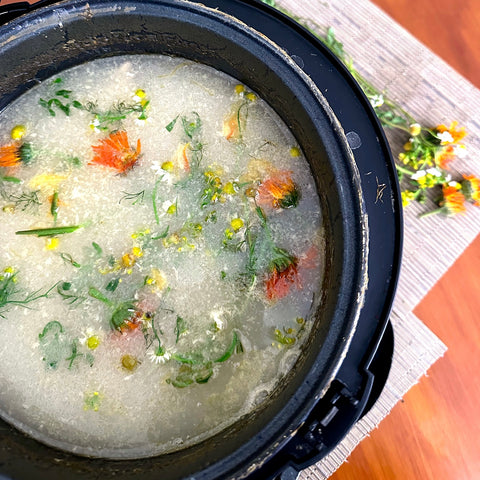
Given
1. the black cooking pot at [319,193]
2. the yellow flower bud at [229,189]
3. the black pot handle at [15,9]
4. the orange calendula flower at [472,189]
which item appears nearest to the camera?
the black cooking pot at [319,193]

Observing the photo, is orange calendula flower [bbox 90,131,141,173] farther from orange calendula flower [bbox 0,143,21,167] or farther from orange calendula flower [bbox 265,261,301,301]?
orange calendula flower [bbox 265,261,301,301]

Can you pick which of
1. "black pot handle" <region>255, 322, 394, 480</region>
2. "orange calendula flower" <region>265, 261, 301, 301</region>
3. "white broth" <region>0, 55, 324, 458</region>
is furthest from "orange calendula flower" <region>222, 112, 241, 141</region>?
"black pot handle" <region>255, 322, 394, 480</region>

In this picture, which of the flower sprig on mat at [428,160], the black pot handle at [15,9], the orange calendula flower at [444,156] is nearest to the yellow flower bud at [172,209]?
the black pot handle at [15,9]

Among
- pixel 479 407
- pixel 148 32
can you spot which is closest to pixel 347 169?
pixel 148 32

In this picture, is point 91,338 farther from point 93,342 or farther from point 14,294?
point 14,294

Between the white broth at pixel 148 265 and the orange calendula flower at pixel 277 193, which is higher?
the orange calendula flower at pixel 277 193

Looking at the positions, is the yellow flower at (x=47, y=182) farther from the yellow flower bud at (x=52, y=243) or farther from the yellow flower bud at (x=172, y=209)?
the yellow flower bud at (x=172, y=209)
